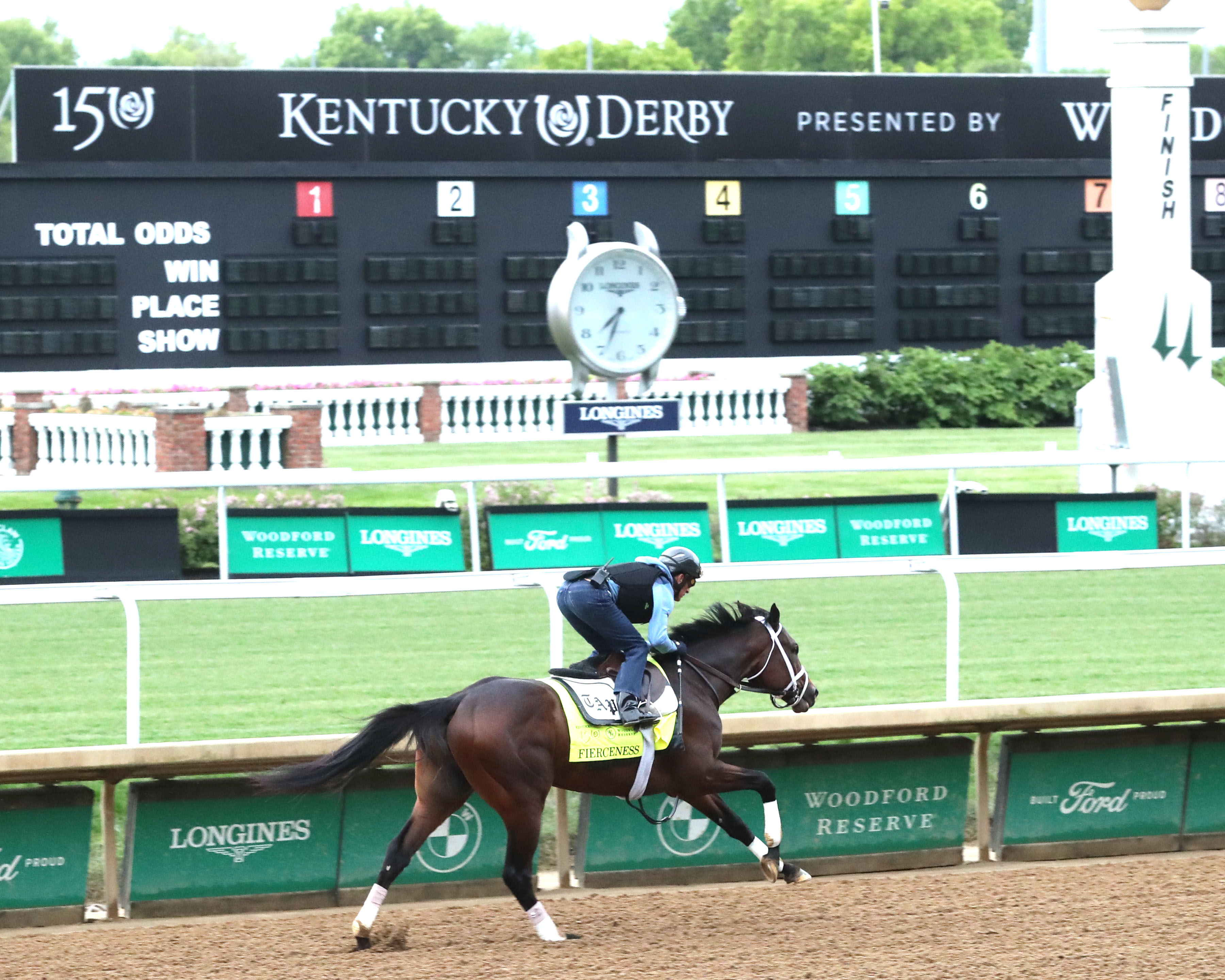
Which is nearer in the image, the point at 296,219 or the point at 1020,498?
the point at 1020,498

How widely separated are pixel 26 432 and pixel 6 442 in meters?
0.26

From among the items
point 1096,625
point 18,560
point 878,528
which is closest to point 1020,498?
point 878,528

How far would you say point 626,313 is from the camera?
13320 millimetres

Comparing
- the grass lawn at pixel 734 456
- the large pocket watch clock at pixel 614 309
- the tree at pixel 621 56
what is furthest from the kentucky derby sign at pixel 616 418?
the tree at pixel 621 56

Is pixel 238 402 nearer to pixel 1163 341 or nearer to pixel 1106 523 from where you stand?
pixel 1106 523

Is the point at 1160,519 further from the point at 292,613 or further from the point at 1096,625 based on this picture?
the point at 292,613

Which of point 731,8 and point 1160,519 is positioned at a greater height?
point 731,8

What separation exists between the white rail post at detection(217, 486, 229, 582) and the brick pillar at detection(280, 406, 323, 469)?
389 cm

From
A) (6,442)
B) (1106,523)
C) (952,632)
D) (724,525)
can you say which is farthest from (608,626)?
(6,442)

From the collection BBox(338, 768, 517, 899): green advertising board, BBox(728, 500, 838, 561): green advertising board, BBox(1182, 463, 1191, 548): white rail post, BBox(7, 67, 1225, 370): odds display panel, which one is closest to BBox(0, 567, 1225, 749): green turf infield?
BBox(728, 500, 838, 561): green advertising board

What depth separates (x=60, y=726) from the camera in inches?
305

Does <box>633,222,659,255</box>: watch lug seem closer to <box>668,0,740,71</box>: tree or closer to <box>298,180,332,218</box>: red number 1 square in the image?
<box>298,180,332,218</box>: red number 1 square

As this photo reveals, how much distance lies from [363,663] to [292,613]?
4.66 ft

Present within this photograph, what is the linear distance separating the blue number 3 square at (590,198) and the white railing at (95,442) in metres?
4.73
